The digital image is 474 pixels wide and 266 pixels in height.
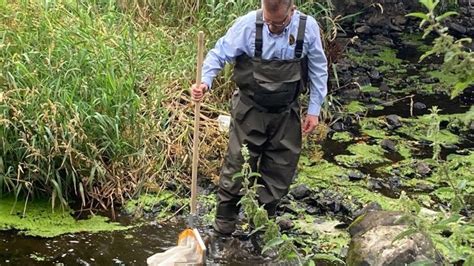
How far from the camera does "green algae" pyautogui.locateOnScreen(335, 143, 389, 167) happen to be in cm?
554

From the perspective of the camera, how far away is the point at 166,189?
4.89 m

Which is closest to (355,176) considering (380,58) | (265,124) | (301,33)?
(265,124)

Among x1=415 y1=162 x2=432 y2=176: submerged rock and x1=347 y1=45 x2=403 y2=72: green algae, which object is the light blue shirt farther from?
x1=347 y1=45 x2=403 y2=72: green algae

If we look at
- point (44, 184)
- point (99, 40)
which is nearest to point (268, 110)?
point (44, 184)

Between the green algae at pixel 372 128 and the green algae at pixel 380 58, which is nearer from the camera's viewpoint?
the green algae at pixel 372 128

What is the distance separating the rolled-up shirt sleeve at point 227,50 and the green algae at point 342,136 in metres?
2.31

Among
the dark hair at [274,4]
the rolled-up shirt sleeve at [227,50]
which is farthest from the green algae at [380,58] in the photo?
the dark hair at [274,4]

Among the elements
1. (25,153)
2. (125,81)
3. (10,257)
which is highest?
(125,81)

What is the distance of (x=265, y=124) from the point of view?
394 cm

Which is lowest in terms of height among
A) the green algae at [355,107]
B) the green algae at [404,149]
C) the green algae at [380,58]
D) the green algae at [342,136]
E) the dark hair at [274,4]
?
the green algae at [404,149]

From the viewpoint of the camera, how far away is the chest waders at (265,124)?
149 inches

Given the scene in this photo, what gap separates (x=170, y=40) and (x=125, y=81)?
1366 mm

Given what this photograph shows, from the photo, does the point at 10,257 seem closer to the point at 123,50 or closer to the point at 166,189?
the point at 166,189

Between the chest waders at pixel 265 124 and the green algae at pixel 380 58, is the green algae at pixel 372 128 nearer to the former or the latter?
the green algae at pixel 380 58
